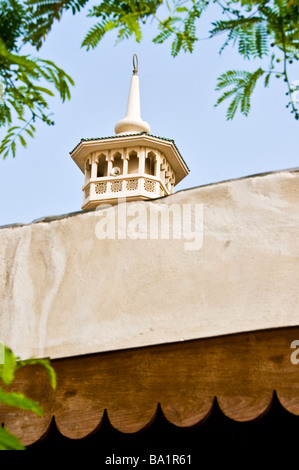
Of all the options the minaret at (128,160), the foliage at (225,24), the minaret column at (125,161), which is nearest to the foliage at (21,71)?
the foliage at (225,24)

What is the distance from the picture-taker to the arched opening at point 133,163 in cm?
2055

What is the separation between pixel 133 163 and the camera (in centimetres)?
2070

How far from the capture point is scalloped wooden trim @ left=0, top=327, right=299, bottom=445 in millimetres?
1538

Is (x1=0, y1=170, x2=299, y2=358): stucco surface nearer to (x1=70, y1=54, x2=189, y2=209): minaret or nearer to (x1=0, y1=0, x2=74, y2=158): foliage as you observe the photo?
(x1=0, y1=0, x2=74, y2=158): foliage

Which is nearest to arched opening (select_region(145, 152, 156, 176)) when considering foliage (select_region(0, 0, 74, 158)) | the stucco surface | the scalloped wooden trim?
the stucco surface


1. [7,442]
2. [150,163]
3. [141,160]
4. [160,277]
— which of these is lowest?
[7,442]

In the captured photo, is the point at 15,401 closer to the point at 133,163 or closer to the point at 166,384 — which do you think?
the point at 166,384

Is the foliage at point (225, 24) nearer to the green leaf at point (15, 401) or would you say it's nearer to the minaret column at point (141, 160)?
the green leaf at point (15, 401)

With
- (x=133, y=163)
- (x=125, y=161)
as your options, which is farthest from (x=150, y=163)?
(x=125, y=161)

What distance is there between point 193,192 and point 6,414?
0.81 meters

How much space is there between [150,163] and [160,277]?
19129mm

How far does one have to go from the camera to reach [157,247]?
185 centimetres
